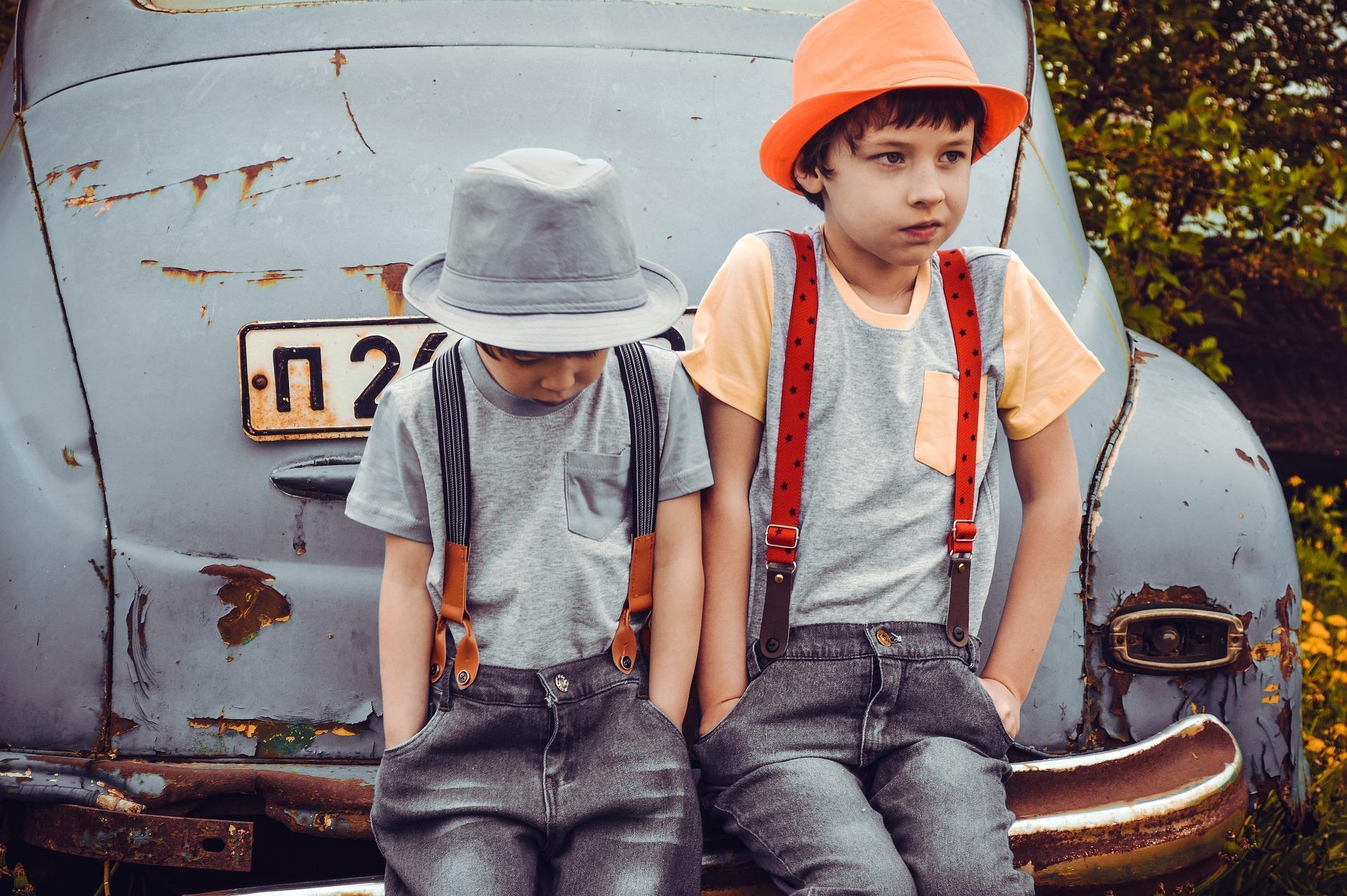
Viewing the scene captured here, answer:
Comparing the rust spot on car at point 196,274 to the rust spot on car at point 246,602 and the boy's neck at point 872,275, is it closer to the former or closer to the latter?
the rust spot on car at point 246,602

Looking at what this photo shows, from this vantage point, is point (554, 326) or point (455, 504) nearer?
point (554, 326)

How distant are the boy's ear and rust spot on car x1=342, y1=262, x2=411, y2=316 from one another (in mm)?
630

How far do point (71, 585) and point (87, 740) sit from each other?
0.23m

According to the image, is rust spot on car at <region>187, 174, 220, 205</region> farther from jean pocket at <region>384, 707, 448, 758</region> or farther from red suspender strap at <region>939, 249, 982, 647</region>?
red suspender strap at <region>939, 249, 982, 647</region>

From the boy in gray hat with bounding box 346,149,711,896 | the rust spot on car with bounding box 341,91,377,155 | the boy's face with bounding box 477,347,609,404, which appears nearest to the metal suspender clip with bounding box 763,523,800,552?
the boy in gray hat with bounding box 346,149,711,896

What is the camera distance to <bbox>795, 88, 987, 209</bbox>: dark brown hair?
1.69 meters

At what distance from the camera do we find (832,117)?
1721 mm

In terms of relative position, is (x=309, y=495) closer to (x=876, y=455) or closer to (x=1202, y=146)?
(x=876, y=455)

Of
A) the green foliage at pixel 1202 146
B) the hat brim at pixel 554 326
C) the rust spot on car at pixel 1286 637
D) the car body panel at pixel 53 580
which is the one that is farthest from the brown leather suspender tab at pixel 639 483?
the green foliage at pixel 1202 146

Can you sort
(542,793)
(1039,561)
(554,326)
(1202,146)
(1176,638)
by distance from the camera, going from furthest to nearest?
(1202,146)
(1176,638)
(1039,561)
(542,793)
(554,326)

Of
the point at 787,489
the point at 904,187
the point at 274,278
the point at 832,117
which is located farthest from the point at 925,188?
the point at 274,278

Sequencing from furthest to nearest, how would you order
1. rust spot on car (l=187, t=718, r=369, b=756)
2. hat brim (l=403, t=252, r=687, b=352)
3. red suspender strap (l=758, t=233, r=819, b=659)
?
rust spot on car (l=187, t=718, r=369, b=756)
red suspender strap (l=758, t=233, r=819, b=659)
hat brim (l=403, t=252, r=687, b=352)

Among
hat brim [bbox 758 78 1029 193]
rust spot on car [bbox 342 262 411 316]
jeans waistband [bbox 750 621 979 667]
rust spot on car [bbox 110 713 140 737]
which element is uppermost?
hat brim [bbox 758 78 1029 193]

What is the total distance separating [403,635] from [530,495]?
253mm
